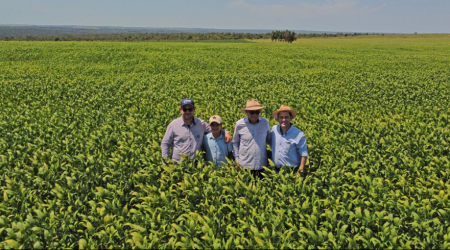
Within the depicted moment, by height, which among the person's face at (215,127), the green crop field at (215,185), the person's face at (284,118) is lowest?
the green crop field at (215,185)

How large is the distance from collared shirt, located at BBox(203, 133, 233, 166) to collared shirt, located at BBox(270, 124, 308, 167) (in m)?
0.87

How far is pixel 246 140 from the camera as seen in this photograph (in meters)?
4.77

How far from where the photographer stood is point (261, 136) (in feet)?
15.6

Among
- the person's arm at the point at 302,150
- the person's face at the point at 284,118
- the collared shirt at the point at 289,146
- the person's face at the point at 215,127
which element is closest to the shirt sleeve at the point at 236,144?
the person's face at the point at 215,127

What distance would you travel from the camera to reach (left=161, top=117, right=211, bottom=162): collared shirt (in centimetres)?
491

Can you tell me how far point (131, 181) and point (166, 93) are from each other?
9090 millimetres

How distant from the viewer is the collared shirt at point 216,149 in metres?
5.01

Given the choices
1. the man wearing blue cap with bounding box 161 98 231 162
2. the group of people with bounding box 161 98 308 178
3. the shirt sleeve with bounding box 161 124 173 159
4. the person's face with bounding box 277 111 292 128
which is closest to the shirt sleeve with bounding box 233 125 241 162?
the group of people with bounding box 161 98 308 178

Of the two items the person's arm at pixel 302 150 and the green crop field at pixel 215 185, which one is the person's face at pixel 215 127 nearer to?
the green crop field at pixel 215 185

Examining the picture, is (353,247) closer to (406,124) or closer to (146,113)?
(406,124)

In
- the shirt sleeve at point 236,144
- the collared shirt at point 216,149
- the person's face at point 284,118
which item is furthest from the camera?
the collared shirt at point 216,149

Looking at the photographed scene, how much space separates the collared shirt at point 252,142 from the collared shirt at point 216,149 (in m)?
0.22

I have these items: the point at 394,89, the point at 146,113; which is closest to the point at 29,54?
the point at 146,113

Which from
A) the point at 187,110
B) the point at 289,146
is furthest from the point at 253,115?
the point at 187,110
